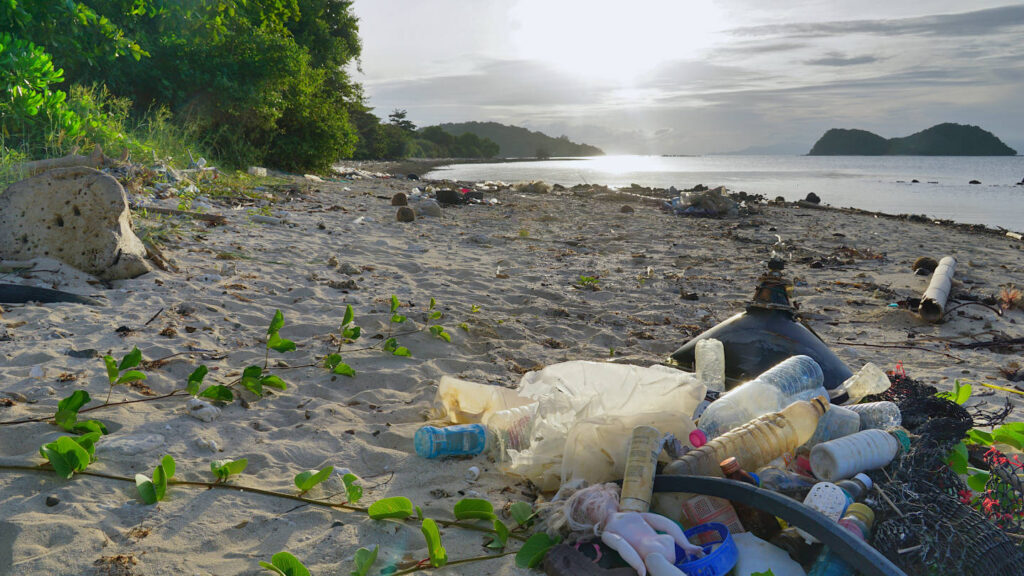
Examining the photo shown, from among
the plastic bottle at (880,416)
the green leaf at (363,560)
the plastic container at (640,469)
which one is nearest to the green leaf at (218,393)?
the green leaf at (363,560)

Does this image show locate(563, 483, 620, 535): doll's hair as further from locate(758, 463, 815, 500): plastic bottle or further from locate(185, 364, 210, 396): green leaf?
locate(185, 364, 210, 396): green leaf

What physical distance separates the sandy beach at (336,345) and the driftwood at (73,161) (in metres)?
1.16

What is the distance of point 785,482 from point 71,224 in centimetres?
467

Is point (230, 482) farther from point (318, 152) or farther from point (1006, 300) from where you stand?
point (318, 152)

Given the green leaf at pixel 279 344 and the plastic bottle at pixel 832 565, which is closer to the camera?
the plastic bottle at pixel 832 565

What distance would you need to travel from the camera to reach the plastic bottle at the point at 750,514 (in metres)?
1.98

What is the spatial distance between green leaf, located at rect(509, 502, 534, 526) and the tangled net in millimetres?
1045

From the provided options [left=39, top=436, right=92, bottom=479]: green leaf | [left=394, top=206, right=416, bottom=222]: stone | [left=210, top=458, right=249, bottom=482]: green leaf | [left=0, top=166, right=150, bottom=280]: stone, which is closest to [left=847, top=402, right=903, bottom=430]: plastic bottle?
[left=210, top=458, right=249, bottom=482]: green leaf

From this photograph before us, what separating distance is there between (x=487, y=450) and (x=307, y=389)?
3.57 feet

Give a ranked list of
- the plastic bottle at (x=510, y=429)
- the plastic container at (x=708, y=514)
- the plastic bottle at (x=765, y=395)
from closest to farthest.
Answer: the plastic container at (x=708, y=514) → the plastic bottle at (x=765, y=395) → the plastic bottle at (x=510, y=429)

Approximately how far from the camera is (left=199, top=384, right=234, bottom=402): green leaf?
278 cm

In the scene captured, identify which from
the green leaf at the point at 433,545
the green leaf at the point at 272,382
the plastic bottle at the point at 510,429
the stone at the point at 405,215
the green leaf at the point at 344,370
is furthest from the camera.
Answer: the stone at the point at 405,215

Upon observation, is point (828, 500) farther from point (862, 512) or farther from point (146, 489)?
point (146, 489)

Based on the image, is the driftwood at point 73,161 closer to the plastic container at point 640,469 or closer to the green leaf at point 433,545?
the green leaf at point 433,545
